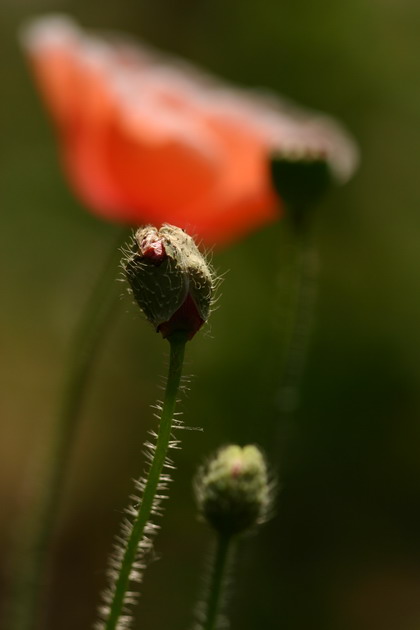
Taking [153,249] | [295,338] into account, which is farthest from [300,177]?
[153,249]

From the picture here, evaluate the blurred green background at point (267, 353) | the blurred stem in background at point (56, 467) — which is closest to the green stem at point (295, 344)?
the blurred stem in background at point (56, 467)

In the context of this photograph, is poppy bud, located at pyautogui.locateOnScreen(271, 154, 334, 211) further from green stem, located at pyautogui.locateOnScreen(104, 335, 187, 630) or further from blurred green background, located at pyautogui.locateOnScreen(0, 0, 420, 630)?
blurred green background, located at pyautogui.locateOnScreen(0, 0, 420, 630)

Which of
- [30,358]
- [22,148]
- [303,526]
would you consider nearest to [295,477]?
[303,526]

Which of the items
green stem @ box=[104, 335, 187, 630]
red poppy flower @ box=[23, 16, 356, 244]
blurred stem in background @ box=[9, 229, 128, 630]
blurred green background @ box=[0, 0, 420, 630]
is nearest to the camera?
green stem @ box=[104, 335, 187, 630]

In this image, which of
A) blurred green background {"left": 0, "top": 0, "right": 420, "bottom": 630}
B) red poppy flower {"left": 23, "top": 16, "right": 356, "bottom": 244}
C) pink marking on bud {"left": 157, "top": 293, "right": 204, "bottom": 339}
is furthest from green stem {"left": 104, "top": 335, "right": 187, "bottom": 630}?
blurred green background {"left": 0, "top": 0, "right": 420, "bottom": 630}

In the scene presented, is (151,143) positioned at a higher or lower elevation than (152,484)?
higher

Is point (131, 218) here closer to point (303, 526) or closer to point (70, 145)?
point (70, 145)

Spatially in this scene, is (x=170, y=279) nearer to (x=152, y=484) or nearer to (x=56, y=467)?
(x=152, y=484)
